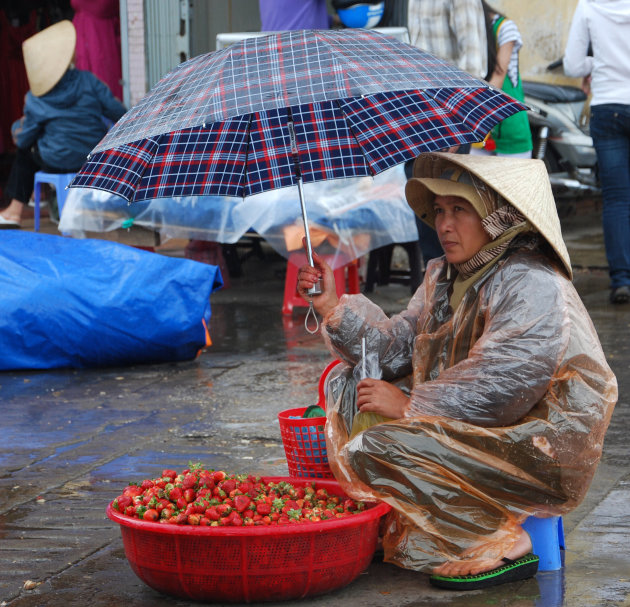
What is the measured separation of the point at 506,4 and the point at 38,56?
21.4 feet

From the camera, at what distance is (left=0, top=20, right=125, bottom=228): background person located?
852 centimetres

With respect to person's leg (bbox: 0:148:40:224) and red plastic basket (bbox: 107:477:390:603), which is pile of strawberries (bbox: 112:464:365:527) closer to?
red plastic basket (bbox: 107:477:390:603)

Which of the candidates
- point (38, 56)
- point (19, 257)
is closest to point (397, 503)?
point (19, 257)

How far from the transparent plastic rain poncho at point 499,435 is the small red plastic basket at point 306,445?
0.21 metres

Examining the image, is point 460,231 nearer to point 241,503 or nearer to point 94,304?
point 241,503

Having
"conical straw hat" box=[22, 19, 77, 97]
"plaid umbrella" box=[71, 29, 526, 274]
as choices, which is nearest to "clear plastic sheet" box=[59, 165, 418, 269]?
"conical straw hat" box=[22, 19, 77, 97]

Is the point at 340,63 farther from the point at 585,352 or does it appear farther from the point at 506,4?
the point at 506,4

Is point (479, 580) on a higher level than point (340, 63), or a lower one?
lower

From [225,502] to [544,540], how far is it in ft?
2.96

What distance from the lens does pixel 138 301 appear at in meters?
5.66

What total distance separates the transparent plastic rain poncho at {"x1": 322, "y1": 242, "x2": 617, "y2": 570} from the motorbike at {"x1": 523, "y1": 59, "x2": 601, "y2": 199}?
Answer: 7836mm

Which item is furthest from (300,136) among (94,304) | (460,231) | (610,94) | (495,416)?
(610,94)

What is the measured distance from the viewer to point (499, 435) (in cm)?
282

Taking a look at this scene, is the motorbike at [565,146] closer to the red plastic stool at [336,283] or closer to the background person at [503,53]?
the background person at [503,53]
